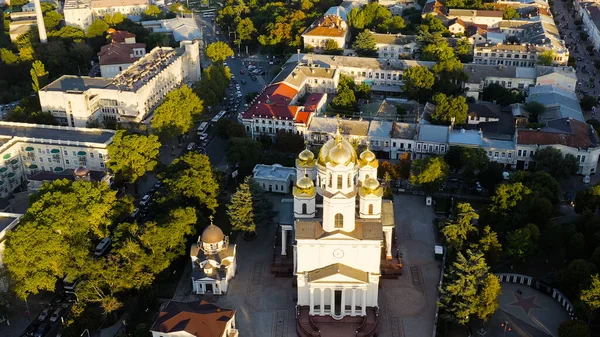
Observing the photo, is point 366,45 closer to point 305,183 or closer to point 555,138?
point 555,138

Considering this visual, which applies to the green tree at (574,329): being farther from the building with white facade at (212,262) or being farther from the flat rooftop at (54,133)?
the flat rooftop at (54,133)

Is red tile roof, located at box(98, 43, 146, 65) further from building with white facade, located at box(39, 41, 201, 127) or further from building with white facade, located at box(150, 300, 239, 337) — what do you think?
building with white facade, located at box(150, 300, 239, 337)

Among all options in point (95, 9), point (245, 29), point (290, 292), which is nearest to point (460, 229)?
point (290, 292)

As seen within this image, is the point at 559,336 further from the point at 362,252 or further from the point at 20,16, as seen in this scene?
the point at 20,16

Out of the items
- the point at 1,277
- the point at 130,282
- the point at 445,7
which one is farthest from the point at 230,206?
the point at 445,7

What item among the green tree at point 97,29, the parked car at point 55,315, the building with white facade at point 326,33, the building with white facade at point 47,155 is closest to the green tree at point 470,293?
the parked car at point 55,315
